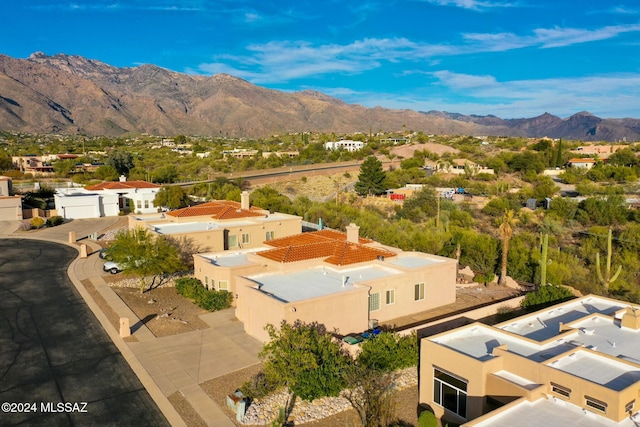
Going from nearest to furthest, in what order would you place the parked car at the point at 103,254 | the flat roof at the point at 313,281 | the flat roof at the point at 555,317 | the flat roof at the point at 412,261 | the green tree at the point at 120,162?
the flat roof at the point at 555,317
the flat roof at the point at 313,281
the flat roof at the point at 412,261
the parked car at the point at 103,254
the green tree at the point at 120,162

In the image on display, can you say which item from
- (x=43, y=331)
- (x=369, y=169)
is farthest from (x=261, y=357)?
(x=369, y=169)

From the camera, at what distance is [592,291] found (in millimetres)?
29047

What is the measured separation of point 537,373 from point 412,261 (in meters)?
14.3

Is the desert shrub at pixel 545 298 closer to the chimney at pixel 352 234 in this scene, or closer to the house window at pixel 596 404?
the chimney at pixel 352 234

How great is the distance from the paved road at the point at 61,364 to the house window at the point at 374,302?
1080cm

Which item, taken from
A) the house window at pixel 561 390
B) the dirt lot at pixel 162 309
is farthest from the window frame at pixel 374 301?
the house window at pixel 561 390

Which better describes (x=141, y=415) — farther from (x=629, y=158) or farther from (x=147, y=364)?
(x=629, y=158)

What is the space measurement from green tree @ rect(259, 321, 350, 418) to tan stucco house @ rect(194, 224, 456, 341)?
5.60ft

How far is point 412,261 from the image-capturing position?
28109mm

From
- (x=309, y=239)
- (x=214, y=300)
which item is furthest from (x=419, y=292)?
(x=214, y=300)

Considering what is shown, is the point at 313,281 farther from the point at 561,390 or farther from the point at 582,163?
the point at 582,163

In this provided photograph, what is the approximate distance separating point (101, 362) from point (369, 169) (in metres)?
52.0

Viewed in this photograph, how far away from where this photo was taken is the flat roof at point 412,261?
89.1ft

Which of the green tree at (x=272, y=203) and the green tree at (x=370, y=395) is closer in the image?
the green tree at (x=370, y=395)
